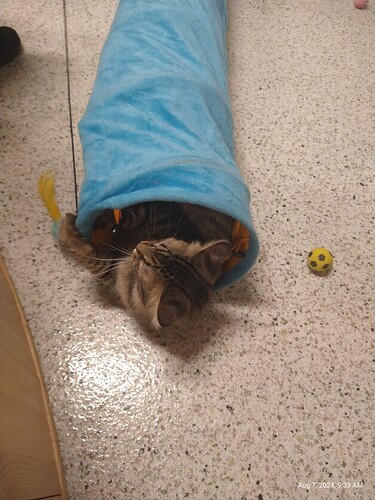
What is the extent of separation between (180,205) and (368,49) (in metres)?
1.30

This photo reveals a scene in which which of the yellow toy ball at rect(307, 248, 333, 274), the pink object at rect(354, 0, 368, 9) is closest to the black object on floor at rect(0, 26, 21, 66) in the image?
the yellow toy ball at rect(307, 248, 333, 274)

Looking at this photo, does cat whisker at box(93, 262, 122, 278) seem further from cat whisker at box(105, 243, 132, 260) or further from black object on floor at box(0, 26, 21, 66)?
black object on floor at box(0, 26, 21, 66)

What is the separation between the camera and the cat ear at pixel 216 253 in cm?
84

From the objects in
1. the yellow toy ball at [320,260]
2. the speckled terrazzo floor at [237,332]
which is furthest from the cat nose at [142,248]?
the yellow toy ball at [320,260]

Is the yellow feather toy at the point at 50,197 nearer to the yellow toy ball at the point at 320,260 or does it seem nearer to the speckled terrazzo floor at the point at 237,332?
the speckled terrazzo floor at the point at 237,332

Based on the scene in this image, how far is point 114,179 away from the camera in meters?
0.89

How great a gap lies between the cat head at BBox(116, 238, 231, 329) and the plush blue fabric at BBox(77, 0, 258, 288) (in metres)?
0.10

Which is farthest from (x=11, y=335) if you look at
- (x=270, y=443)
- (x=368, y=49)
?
(x=368, y=49)

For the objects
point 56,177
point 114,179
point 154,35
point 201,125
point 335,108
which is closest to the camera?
point 114,179

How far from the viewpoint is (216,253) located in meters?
0.85

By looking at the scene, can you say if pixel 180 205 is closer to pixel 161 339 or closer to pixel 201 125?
pixel 201 125

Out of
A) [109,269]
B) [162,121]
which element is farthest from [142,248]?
[162,121]

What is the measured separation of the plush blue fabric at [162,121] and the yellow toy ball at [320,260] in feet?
0.89

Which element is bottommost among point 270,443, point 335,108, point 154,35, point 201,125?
point 270,443
